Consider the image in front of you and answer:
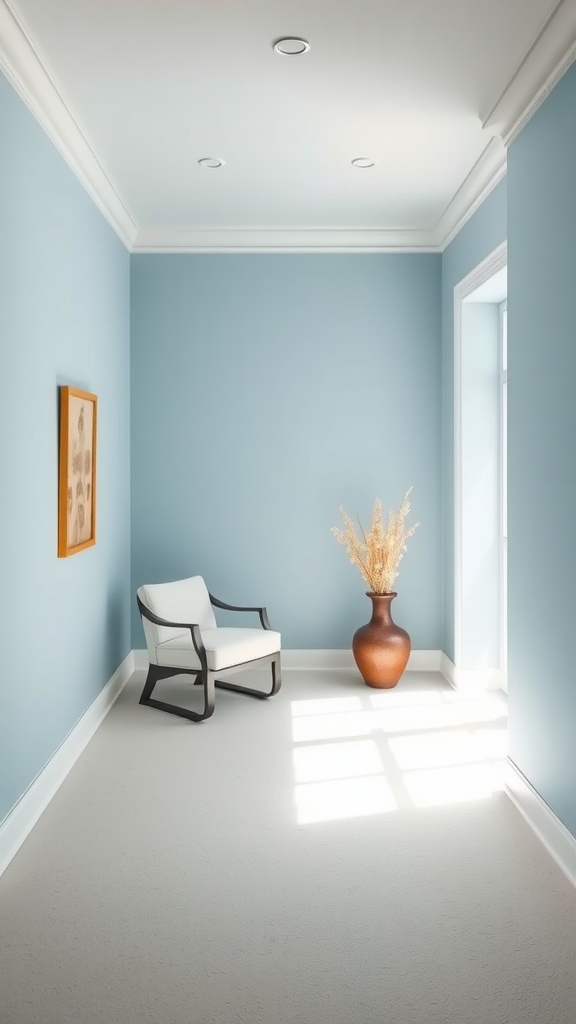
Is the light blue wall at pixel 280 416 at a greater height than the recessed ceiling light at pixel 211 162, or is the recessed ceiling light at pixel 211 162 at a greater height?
the recessed ceiling light at pixel 211 162

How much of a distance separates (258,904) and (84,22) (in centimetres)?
289

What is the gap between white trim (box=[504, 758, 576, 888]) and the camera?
2.59 m

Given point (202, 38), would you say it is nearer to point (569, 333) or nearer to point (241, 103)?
point (241, 103)

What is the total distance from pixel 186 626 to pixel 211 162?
2346 mm

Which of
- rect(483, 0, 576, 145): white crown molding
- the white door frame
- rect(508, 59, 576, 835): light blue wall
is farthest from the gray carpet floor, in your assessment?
rect(483, 0, 576, 145): white crown molding

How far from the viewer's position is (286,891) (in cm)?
250

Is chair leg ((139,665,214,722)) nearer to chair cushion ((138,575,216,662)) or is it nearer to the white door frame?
chair cushion ((138,575,216,662))

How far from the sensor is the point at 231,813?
307 centimetres

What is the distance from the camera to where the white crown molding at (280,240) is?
5.06 metres

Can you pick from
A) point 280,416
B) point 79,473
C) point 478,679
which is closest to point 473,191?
point 280,416

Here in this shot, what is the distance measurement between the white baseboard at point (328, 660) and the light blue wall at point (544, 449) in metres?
2.00

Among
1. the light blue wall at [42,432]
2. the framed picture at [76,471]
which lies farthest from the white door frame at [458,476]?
the framed picture at [76,471]

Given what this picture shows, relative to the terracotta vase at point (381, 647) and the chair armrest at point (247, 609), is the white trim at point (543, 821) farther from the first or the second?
the chair armrest at point (247, 609)

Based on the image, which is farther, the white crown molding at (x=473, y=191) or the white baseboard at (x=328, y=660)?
the white baseboard at (x=328, y=660)
